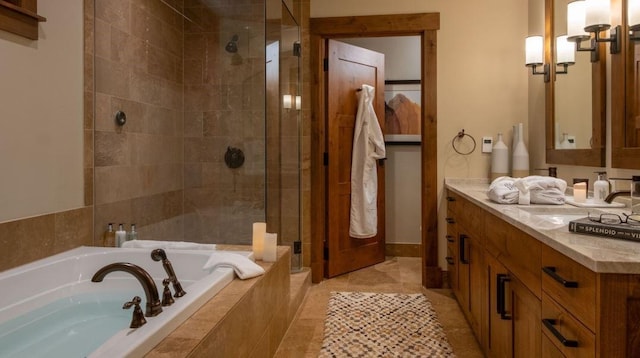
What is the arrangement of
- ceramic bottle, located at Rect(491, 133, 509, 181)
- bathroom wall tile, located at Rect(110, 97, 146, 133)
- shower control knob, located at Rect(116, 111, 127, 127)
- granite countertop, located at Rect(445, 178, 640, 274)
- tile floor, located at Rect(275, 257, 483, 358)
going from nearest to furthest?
granite countertop, located at Rect(445, 178, 640, 274) < tile floor, located at Rect(275, 257, 483, 358) < bathroom wall tile, located at Rect(110, 97, 146, 133) < shower control knob, located at Rect(116, 111, 127, 127) < ceramic bottle, located at Rect(491, 133, 509, 181)

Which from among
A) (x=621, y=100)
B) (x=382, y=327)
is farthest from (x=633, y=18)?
(x=382, y=327)

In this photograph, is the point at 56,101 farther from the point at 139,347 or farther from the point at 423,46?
the point at 423,46

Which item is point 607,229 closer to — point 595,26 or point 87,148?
point 595,26

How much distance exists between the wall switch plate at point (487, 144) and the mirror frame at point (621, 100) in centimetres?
124

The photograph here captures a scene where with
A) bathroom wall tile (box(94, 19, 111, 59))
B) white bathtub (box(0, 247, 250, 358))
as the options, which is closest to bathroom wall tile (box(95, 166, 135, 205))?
white bathtub (box(0, 247, 250, 358))

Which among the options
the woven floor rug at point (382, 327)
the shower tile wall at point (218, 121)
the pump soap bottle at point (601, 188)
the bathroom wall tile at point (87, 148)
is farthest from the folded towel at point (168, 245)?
the pump soap bottle at point (601, 188)

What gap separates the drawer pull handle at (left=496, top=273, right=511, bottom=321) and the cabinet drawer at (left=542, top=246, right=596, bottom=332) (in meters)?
0.41

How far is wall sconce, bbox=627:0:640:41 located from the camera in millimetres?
1771

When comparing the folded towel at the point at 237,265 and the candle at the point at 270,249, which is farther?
the candle at the point at 270,249

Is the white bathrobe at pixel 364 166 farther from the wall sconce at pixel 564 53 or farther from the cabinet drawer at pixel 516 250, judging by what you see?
the cabinet drawer at pixel 516 250

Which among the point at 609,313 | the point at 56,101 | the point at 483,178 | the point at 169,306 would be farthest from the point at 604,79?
the point at 56,101

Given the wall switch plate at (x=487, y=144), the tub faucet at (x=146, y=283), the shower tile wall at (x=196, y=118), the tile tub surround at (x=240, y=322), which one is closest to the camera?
the tile tub surround at (x=240, y=322)

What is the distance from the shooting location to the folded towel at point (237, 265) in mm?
1766

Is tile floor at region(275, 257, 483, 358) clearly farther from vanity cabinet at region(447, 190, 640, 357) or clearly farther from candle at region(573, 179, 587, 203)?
candle at region(573, 179, 587, 203)
